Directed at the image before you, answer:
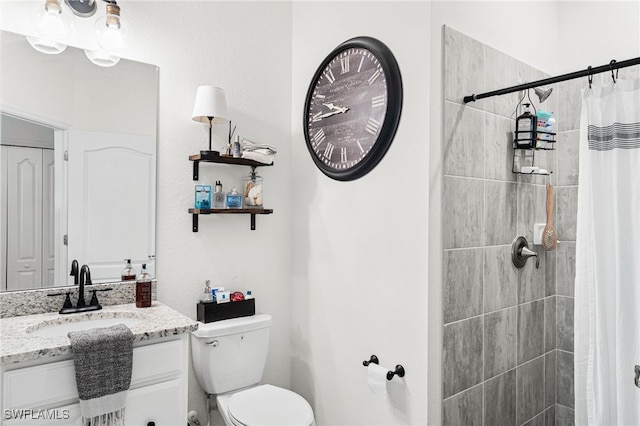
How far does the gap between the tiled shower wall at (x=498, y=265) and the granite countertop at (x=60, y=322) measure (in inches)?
44.3

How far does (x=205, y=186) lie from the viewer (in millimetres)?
2170

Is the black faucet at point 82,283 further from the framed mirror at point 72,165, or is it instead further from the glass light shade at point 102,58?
the glass light shade at point 102,58

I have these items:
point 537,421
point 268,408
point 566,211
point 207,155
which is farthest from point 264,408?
point 566,211

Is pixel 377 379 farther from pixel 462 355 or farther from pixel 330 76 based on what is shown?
pixel 330 76

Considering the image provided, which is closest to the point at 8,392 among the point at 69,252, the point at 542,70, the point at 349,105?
the point at 69,252

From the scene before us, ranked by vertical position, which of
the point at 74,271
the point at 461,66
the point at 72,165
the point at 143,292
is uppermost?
the point at 461,66

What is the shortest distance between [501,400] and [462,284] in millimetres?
645

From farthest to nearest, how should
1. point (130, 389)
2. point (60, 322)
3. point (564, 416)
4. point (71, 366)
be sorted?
point (564, 416) → point (60, 322) → point (130, 389) → point (71, 366)

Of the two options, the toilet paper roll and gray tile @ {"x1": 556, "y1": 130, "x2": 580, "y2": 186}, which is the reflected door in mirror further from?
gray tile @ {"x1": 556, "y1": 130, "x2": 580, "y2": 186}

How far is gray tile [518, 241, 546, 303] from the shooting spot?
217 cm

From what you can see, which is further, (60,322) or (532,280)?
(532,280)

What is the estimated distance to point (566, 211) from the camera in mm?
2350

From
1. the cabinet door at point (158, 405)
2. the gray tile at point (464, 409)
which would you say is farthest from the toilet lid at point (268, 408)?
the gray tile at point (464, 409)

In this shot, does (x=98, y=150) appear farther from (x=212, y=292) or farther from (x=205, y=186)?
(x=212, y=292)
